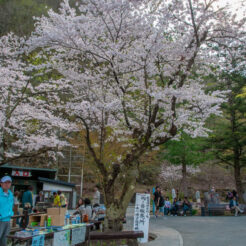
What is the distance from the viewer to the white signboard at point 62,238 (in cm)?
502

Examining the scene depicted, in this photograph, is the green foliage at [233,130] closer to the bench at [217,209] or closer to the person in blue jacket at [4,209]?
the bench at [217,209]

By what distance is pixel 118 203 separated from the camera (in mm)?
7586

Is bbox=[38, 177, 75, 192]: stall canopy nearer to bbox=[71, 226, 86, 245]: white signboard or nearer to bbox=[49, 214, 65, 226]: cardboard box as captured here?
bbox=[49, 214, 65, 226]: cardboard box

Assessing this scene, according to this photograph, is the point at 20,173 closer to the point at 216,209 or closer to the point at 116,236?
the point at 216,209

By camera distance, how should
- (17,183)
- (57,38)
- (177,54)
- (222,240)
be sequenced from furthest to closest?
(17,183) < (177,54) < (222,240) < (57,38)

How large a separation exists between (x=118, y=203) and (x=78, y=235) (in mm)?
2052

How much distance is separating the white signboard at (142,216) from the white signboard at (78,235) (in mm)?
1946

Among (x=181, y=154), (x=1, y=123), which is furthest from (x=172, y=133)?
(x=181, y=154)

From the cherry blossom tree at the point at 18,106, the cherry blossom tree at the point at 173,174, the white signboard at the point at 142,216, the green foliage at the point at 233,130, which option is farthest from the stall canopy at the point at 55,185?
the cherry blossom tree at the point at 173,174

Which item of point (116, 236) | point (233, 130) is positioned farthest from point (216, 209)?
point (116, 236)

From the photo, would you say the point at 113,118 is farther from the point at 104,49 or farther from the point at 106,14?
the point at 106,14

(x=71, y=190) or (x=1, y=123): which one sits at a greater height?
(x=1, y=123)

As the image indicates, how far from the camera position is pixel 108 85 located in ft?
29.9

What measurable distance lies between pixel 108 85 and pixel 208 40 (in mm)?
3614
